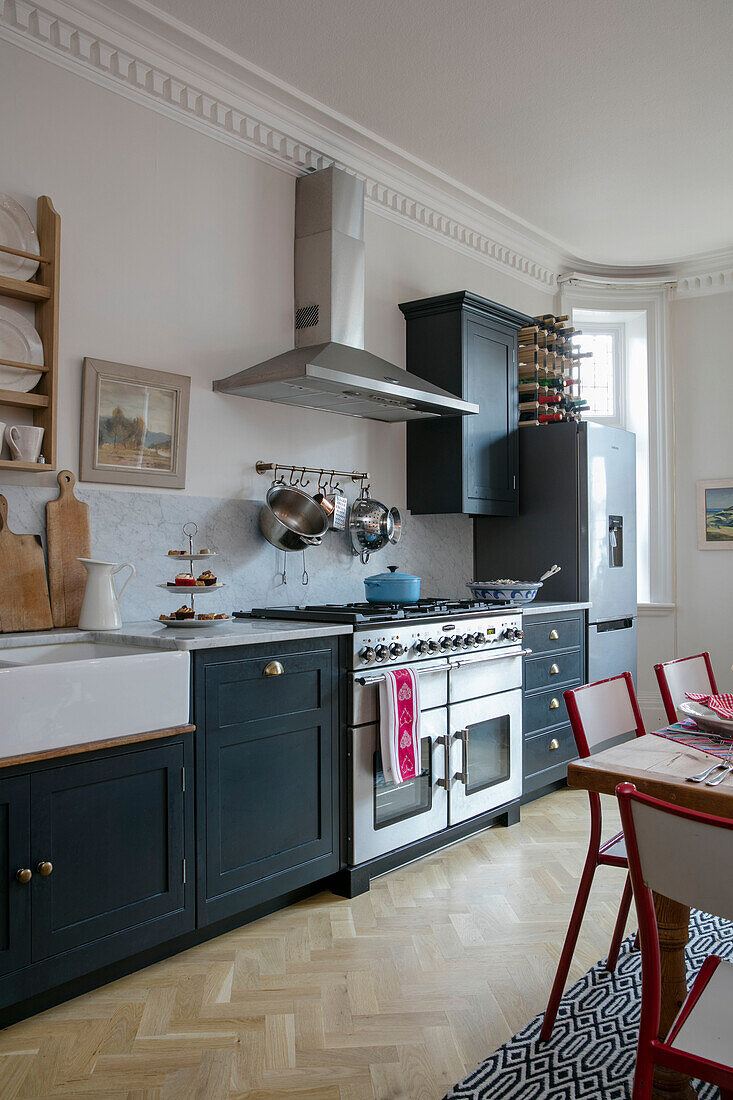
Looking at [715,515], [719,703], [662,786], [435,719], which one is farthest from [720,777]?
[715,515]

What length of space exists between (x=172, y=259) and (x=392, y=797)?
2.23 meters

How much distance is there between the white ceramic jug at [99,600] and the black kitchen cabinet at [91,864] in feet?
1.73

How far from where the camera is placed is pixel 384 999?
222 centimetres

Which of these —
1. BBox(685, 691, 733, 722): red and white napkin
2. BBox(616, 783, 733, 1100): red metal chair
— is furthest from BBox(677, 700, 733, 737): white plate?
BBox(616, 783, 733, 1100): red metal chair

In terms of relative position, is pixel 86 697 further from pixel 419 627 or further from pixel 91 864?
pixel 419 627

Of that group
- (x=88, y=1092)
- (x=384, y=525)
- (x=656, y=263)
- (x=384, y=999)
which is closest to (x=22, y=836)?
(x=88, y=1092)

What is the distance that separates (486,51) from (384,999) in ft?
11.0

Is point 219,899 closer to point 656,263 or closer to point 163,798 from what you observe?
point 163,798

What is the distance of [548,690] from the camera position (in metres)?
4.07

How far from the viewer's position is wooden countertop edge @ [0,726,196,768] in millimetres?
1979

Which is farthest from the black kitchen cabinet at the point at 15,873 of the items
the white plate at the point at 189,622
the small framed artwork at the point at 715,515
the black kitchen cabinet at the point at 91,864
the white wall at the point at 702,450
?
the small framed artwork at the point at 715,515

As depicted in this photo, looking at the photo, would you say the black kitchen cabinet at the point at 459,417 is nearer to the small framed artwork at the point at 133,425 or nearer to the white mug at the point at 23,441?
the small framed artwork at the point at 133,425

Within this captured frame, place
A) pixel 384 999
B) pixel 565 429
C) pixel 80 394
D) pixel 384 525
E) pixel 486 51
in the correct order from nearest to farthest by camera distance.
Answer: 1. pixel 384 999
2. pixel 80 394
3. pixel 486 51
4. pixel 384 525
5. pixel 565 429

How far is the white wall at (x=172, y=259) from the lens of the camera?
2797mm
